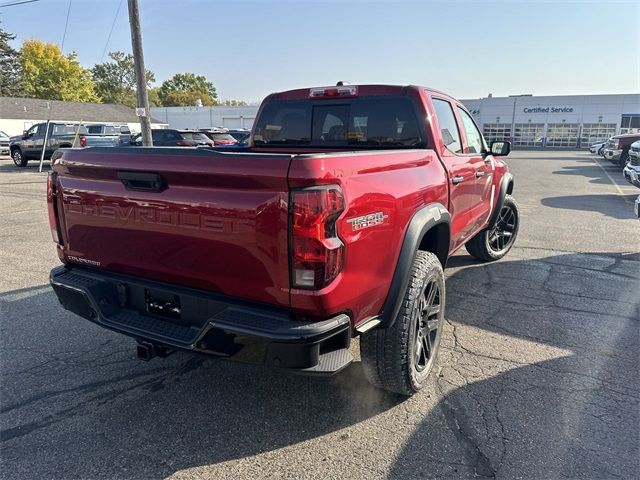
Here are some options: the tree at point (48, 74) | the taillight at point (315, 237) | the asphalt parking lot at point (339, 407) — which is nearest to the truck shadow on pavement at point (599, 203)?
the asphalt parking lot at point (339, 407)

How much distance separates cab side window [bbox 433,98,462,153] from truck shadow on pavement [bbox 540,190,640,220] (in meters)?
6.99

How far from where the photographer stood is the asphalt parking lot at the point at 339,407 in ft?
7.90

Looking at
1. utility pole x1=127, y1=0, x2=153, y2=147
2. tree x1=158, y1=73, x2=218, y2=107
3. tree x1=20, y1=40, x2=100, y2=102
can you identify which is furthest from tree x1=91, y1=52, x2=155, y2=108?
utility pole x1=127, y1=0, x2=153, y2=147

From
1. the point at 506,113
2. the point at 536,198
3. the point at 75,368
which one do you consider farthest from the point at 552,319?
the point at 506,113

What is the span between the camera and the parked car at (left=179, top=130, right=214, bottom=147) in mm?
17750

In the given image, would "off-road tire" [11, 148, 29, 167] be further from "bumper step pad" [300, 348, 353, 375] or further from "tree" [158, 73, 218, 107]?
"tree" [158, 73, 218, 107]

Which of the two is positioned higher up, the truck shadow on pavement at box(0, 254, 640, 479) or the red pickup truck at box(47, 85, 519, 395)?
the red pickup truck at box(47, 85, 519, 395)

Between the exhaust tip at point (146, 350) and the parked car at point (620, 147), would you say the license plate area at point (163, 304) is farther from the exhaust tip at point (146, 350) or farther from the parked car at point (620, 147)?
the parked car at point (620, 147)

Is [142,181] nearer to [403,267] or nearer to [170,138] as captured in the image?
[403,267]

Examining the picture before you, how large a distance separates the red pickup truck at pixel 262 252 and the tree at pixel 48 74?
70.7 meters

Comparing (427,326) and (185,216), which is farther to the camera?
(427,326)

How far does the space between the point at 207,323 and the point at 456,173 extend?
Result: 2.50 m

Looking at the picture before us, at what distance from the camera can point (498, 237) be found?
625 cm

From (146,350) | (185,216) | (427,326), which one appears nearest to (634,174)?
(427,326)
